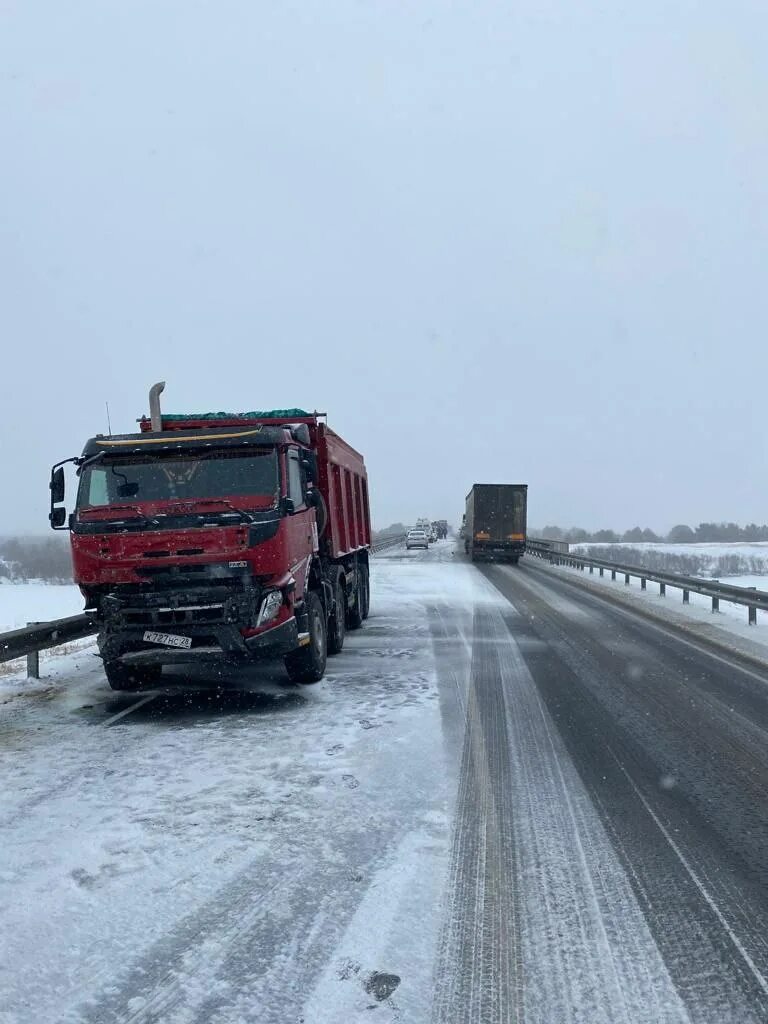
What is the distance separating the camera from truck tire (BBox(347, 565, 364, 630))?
13523 millimetres

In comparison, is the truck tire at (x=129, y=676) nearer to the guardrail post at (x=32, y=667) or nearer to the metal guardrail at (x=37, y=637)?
the metal guardrail at (x=37, y=637)

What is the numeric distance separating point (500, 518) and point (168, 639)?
30.5 metres

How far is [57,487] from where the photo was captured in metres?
8.30

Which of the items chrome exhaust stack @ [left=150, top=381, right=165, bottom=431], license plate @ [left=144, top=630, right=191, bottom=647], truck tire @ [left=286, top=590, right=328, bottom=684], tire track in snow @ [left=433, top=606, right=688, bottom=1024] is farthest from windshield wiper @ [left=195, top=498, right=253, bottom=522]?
tire track in snow @ [left=433, top=606, right=688, bottom=1024]

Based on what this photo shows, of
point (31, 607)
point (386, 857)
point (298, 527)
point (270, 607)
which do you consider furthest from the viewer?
point (31, 607)

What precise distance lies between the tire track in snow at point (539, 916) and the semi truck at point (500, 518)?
102ft

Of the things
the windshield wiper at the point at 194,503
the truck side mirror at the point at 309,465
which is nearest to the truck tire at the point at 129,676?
the windshield wiper at the point at 194,503

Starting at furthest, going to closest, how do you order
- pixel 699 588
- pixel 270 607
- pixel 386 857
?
1. pixel 699 588
2. pixel 270 607
3. pixel 386 857

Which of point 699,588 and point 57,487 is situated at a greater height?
point 57,487

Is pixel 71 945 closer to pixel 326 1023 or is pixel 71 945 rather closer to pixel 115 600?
pixel 326 1023

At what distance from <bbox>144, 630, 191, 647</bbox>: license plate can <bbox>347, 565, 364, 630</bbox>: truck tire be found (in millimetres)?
5931

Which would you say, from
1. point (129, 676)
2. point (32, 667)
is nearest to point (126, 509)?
point (129, 676)

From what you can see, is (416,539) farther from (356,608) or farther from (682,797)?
(682,797)

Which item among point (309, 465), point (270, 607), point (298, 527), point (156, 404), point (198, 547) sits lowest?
point (270, 607)
